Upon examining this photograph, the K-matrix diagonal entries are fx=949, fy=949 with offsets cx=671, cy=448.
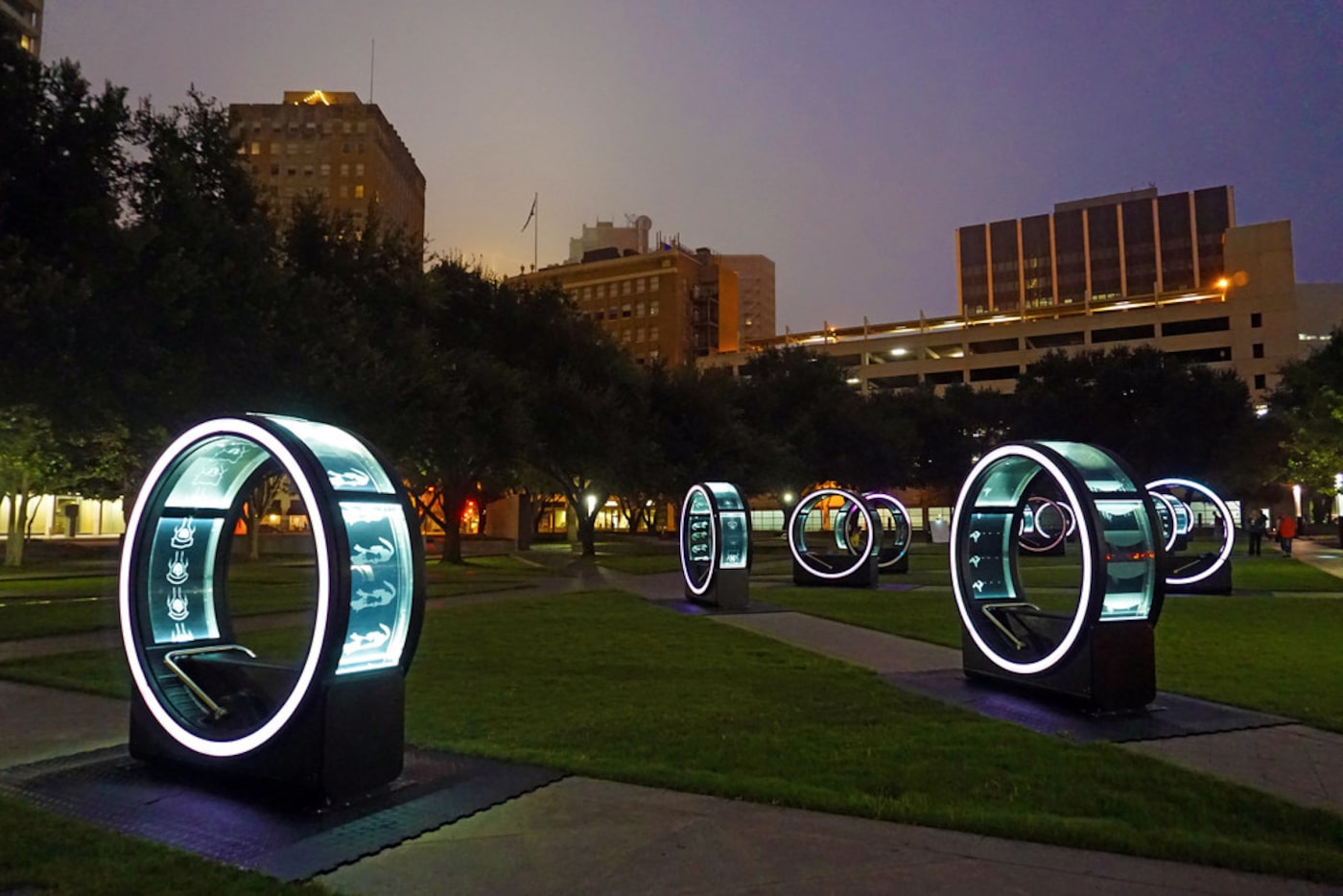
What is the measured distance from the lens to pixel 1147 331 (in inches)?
3556

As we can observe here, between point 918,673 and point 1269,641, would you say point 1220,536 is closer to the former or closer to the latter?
point 1269,641

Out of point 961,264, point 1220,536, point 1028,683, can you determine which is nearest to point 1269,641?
point 1028,683

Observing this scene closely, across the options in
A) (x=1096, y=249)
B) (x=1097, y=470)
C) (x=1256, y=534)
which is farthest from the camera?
(x=1096, y=249)

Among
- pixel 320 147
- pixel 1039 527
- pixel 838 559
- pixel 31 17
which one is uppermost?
pixel 320 147

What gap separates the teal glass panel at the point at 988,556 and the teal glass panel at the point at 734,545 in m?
8.15

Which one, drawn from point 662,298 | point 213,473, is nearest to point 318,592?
point 213,473

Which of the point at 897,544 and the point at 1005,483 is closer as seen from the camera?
the point at 1005,483

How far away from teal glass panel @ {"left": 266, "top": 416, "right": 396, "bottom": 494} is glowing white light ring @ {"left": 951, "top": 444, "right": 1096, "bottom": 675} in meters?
6.48

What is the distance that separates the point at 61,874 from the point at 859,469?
47.4 m

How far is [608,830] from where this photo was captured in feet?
18.4

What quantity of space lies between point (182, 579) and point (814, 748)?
5315mm

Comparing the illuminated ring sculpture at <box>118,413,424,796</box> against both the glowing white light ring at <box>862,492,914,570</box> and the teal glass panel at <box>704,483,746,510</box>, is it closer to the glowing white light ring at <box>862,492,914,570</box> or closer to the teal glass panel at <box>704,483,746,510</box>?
the teal glass panel at <box>704,483,746,510</box>

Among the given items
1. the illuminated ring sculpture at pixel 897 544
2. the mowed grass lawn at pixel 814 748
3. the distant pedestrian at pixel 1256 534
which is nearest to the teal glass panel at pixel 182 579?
the mowed grass lawn at pixel 814 748

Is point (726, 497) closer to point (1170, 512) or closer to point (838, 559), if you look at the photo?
point (838, 559)
